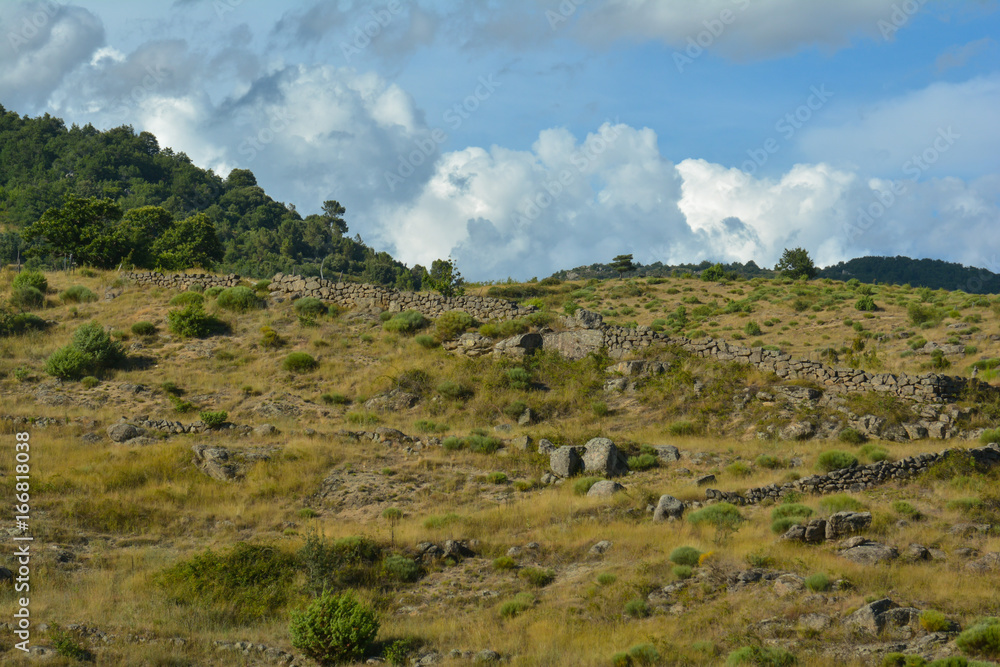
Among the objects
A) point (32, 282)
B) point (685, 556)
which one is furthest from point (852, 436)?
point (32, 282)

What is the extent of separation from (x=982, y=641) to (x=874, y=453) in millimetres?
9733

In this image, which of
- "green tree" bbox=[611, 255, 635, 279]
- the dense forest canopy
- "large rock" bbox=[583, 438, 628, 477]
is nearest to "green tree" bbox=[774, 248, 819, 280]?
"green tree" bbox=[611, 255, 635, 279]

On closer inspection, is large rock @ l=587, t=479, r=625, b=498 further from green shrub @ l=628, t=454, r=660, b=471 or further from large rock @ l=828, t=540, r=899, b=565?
large rock @ l=828, t=540, r=899, b=565

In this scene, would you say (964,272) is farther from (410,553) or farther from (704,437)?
(410,553)

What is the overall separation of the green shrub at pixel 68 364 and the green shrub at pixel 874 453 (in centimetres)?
2821

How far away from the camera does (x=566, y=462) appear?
2030cm

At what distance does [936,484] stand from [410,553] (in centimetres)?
1276

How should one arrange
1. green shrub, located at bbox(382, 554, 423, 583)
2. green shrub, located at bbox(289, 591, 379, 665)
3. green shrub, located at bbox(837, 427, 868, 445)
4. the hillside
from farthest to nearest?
1. green shrub, located at bbox(837, 427, 868, 445)
2. green shrub, located at bbox(382, 554, 423, 583)
3. the hillside
4. green shrub, located at bbox(289, 591, 379, 665)

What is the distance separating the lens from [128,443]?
21.2 metres

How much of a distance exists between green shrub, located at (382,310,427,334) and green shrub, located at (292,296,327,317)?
404 centimetres

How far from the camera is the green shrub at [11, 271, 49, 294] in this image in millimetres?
36656

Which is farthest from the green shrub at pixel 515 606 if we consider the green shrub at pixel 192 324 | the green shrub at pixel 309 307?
the green shrub at pixel 192 324

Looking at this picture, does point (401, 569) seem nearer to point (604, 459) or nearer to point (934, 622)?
point (604, 459)

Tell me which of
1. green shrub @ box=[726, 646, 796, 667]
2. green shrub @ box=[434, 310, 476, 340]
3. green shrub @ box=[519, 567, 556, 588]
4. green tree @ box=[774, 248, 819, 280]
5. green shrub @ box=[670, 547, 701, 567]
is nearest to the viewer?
green shrub @ box=[726, 646, 796, 667]
